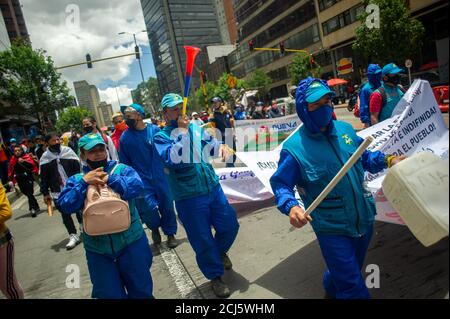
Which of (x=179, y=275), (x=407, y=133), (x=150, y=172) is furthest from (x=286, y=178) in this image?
(x=150, y=172)

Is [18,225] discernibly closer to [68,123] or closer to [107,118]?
[68,123]

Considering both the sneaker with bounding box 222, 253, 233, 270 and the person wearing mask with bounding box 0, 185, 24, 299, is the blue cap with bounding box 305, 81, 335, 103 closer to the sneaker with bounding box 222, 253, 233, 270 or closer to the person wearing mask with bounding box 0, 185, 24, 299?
the sneaker with bounding box 222, 253, 233, 270

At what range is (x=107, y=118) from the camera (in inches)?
6683

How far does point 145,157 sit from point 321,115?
324cm

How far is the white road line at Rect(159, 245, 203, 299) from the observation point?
3.53 meters

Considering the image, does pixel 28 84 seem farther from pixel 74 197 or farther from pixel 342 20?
pixel 74 197

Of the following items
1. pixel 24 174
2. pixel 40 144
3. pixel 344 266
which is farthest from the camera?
pixel 40 144

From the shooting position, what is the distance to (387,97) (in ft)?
15.1

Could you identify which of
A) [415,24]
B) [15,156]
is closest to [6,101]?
[15,156]

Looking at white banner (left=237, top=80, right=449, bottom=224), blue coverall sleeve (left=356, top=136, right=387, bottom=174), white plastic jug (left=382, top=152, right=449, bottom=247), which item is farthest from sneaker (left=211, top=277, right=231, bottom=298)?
→ white plastic jug (left=382, top=152, right=449, bottom=247)

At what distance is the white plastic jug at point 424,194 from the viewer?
3.09ft

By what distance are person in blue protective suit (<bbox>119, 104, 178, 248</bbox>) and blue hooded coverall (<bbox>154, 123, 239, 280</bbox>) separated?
1407mm

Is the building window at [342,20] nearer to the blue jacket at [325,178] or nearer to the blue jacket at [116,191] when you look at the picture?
the blue jacket at [325,178]

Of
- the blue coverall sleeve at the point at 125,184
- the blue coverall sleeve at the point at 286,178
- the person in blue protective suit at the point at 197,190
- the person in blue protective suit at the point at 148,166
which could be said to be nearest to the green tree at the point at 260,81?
the person in blue protective suit at the point at 148,166
